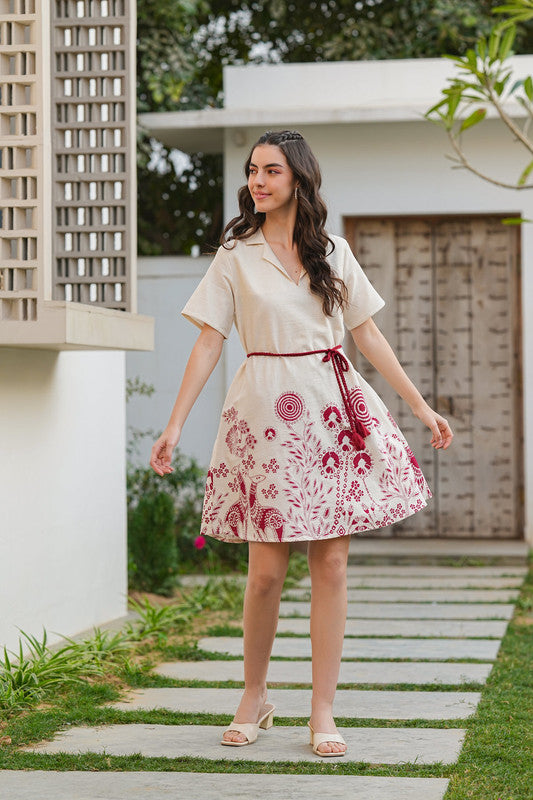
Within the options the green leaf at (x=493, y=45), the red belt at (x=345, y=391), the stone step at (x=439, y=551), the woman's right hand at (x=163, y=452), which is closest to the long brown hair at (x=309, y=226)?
the red belt at (x=345, y=391)

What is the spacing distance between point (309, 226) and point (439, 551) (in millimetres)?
4652

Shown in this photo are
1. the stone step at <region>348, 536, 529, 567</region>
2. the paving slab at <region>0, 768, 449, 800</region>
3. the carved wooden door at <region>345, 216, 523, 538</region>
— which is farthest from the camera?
the carved wooden door at <region>345, 216, 523, 538</region>

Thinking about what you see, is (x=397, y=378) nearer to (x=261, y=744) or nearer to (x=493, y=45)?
(x=261, y=744)

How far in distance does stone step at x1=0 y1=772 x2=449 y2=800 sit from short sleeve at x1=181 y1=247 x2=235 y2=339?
1217mm

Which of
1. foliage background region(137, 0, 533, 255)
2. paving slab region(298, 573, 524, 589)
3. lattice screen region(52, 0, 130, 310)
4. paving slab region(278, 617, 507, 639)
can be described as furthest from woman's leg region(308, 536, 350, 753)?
foliage background region(137, 0, 533, 255)

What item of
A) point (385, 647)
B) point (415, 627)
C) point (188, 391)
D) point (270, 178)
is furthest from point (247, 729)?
point (415, 627)

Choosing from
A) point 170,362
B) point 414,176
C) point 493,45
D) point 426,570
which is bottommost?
point 426,570

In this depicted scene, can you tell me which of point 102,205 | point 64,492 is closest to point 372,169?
point 102,205

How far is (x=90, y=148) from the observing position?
5.06m

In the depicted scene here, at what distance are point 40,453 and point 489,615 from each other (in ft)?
7.63

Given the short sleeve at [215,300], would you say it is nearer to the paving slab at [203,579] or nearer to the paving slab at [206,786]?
the paving slab at [206,786]

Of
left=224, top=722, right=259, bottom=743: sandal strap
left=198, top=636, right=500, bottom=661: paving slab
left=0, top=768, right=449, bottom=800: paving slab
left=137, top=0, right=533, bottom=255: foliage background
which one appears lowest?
left=198, top=636, right=500, bottom=661: paving slab

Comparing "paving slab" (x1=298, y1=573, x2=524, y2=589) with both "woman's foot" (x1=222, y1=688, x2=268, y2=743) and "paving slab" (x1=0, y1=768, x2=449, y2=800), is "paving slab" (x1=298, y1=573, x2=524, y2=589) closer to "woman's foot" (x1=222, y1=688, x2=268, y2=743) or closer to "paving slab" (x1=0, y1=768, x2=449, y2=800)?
"woman's foot" (x1=222, y1=688, x2=268, y2=743)

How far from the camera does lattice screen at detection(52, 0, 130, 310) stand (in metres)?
5.02
